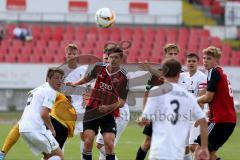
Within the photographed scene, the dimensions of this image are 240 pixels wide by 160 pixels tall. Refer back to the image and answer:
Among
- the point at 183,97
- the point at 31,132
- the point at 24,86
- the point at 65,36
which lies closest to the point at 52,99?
the point at 31,132

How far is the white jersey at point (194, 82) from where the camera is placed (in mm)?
13062

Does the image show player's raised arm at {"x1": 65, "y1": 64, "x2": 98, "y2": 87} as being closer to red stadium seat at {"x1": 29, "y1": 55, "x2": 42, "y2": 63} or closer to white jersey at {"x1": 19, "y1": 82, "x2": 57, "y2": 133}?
white jersey at {"x1": 19, "y1": 82, "x2": 57, "y2": 133}

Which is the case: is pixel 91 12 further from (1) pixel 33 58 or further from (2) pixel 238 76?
(2) pixel 238 76

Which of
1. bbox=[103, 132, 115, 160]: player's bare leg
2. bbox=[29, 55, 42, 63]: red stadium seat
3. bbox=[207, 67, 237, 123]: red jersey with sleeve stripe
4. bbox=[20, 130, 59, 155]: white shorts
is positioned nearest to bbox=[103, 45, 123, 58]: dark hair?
bbox=[103, 132, 115, 160]: player's bare leg

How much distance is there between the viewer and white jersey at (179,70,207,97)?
13.1 metres

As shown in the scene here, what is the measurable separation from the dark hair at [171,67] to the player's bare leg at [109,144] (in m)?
3.31

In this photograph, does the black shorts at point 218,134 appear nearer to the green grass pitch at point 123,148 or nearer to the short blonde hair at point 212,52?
the short blonde hair at point 212,52

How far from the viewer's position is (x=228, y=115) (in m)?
11.2

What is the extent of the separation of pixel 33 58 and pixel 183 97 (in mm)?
18017

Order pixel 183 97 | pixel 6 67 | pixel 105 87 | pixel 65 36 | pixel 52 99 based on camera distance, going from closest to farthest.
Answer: pixel 183 97
pixel 52 99
pixel 105 87
pixel 6 67
pixel 65 36

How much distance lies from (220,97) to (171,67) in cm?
261

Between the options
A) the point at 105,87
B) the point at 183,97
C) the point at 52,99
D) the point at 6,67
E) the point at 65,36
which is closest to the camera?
the point at 183,97

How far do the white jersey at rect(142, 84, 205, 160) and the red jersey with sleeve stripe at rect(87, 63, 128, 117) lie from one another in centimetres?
333

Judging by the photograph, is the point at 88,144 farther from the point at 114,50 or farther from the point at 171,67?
the point at 171,67
